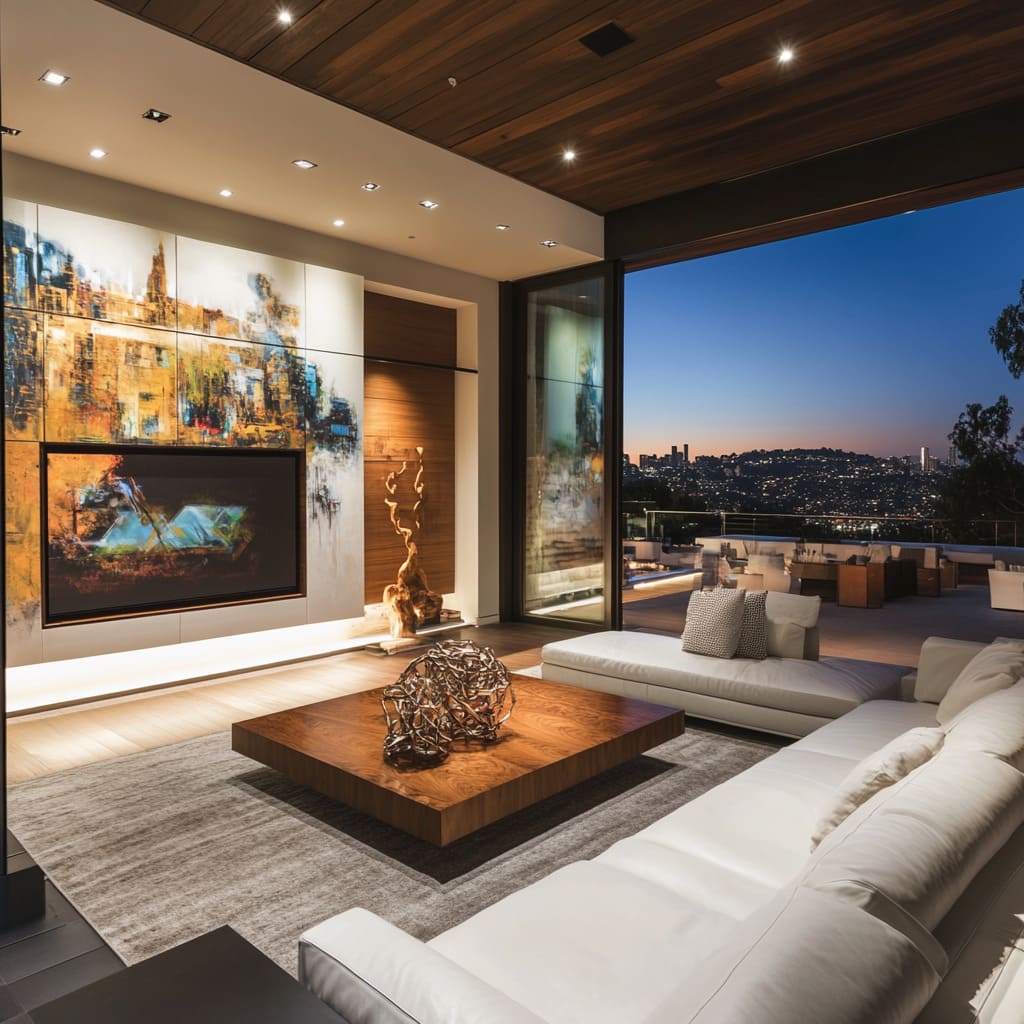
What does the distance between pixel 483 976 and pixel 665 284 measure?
8.99 m

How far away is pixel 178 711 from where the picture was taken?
4.29 metres

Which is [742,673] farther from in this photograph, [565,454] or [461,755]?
[565,454]

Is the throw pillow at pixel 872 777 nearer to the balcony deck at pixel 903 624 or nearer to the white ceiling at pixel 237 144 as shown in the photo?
the white ceiling at pixel 237 144

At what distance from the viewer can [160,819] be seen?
2.89 metres

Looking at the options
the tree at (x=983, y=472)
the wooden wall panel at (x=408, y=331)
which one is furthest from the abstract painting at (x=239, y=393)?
the tree at (x=983, y=472)

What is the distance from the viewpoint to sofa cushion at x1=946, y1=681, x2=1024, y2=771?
4.99 feet

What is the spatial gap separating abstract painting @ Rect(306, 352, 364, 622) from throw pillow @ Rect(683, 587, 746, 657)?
2.61 metres

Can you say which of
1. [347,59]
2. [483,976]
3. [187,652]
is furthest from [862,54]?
[187,652]

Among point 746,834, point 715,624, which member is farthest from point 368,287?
point 746,834

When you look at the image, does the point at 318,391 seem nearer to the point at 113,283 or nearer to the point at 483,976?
the point at 113,283

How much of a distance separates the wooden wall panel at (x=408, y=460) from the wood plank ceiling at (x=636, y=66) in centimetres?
204

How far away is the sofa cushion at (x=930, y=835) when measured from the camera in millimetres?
1131

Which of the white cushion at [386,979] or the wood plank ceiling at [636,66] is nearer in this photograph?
the white cushion at [386,979]

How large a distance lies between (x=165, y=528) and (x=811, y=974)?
4.58 meters
